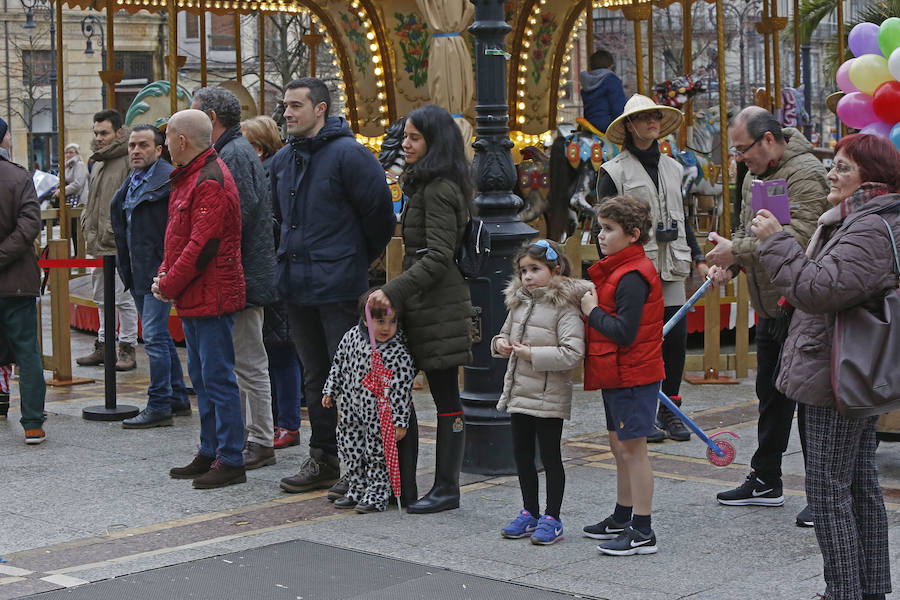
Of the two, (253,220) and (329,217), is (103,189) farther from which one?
(329,217)

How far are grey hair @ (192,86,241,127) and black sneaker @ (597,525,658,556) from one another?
329 cm

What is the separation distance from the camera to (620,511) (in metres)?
5.90

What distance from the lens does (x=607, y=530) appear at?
592cm

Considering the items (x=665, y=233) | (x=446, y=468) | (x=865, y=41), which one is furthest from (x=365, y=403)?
(x=865, y=41)

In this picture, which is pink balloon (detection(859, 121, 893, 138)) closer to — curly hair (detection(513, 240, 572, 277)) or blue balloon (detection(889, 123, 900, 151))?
blue balloon (detection(889, 123, 900, 151))

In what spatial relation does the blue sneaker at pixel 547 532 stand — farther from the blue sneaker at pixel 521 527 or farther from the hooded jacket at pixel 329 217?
the hooded jacket at pixel 329 217

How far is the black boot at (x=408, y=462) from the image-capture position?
256 inches

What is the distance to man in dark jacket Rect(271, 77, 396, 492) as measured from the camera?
22.4 feet

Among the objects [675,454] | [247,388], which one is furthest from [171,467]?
[675,454]

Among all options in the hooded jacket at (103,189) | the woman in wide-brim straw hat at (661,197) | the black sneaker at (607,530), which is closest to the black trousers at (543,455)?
the black sneaker at (607,530)

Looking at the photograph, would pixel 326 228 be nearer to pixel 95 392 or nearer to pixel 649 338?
pixel 649 338

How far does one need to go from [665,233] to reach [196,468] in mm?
3060

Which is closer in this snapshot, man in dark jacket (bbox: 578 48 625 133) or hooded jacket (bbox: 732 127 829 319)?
hooded jacket (bbox: 732 127 829 319)

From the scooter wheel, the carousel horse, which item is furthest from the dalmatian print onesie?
the carousel horse
